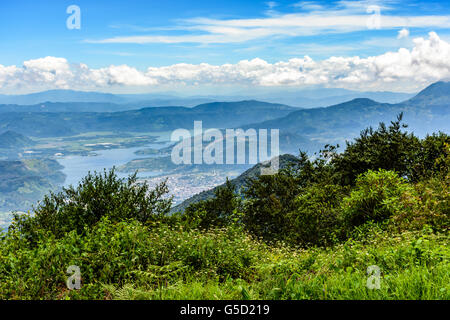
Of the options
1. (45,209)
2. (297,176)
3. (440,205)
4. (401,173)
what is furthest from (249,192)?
(440,205)

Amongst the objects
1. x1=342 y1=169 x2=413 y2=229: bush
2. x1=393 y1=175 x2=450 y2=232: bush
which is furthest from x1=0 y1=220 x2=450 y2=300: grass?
x1=342 y1=169 x2=413 y2=229: bush

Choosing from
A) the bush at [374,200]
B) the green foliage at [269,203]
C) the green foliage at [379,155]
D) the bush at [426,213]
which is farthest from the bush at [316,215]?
the green foliage at [379,155]

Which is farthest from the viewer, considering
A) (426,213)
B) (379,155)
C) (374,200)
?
(379,155)

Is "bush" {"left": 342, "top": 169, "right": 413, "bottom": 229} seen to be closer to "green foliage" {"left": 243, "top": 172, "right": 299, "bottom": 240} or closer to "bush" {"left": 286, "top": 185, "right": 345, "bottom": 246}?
"bush" {"left": 286, "top": 185, "right": 345, "bottom": 246}

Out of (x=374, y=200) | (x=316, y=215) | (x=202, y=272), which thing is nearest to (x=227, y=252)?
(x=202, y=272)

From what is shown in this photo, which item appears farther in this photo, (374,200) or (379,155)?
(379,155)

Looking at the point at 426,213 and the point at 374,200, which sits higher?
the point at 426,213

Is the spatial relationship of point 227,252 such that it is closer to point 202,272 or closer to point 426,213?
point 202,272

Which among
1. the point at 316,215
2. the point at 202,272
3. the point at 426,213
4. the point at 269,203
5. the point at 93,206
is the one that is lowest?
the point at 269,203
